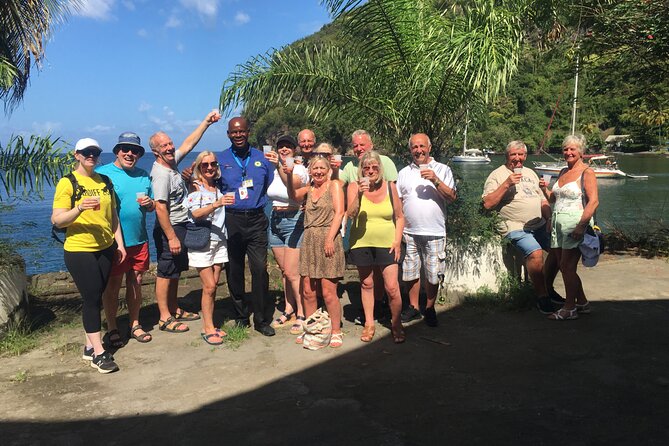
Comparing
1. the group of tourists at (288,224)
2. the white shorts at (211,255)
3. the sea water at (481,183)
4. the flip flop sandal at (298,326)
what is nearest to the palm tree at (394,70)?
→ the sea water at (481,183)

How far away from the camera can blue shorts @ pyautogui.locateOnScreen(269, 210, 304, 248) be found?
16.6 ft

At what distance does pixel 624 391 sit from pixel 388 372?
1.64 m

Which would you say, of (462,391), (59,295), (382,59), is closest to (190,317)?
(59,295)

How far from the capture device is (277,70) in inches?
263

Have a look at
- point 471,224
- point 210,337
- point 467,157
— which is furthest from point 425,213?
point 467,157

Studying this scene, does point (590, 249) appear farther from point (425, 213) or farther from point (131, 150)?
point (131, 150)

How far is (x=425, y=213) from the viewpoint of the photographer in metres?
4.97

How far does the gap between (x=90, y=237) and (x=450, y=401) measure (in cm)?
302

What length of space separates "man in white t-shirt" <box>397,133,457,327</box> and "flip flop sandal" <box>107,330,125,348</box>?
2.77 metres

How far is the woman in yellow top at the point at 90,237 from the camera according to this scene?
13.5 ft

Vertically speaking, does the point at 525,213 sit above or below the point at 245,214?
below

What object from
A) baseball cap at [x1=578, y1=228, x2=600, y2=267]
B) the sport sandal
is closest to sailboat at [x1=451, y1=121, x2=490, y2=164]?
baseball cap at [x1=578, y1=228, x2=600, y2=267]

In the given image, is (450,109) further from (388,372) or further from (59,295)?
(59,295)

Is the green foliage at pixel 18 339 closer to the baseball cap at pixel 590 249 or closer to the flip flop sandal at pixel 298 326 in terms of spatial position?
the flip flop sandal at pixel 298 326
